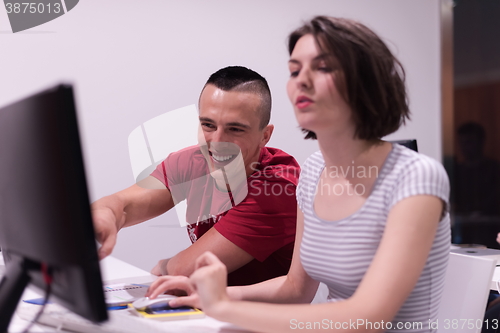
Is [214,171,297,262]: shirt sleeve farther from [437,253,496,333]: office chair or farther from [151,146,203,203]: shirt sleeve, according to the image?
[437,253,496,333]: office chair

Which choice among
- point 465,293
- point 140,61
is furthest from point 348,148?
point 140,61

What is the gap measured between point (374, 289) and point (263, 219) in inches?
27.9

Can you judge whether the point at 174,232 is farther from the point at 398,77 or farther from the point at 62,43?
the point at 398,77

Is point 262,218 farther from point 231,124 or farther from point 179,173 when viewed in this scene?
point 179,173

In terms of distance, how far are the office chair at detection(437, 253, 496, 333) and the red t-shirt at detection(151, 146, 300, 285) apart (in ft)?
1.67

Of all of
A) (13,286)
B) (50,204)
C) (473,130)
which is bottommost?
(473,130)

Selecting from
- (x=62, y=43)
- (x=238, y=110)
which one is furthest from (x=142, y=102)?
(x=238, y=110)

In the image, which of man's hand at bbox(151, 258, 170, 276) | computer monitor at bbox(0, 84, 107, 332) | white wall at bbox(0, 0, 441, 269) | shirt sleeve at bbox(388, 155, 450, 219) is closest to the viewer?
computer monitor at bbox(0, 84, 107, 332)

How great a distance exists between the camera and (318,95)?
93cm

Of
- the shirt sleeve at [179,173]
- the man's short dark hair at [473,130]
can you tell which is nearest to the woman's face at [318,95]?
the shirt sleeve at [179,173]

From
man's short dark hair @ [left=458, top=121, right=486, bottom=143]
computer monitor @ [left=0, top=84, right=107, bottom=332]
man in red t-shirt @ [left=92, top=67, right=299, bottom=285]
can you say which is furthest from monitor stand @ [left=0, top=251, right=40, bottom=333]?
man's short dark hair @ [left=458, top=121, right=486, bottom=143]

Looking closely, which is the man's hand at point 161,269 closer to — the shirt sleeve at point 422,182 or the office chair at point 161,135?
the shirt sleeve at point 422,182

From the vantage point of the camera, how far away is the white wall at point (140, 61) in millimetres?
2594

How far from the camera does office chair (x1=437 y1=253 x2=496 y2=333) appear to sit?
1.13 m
